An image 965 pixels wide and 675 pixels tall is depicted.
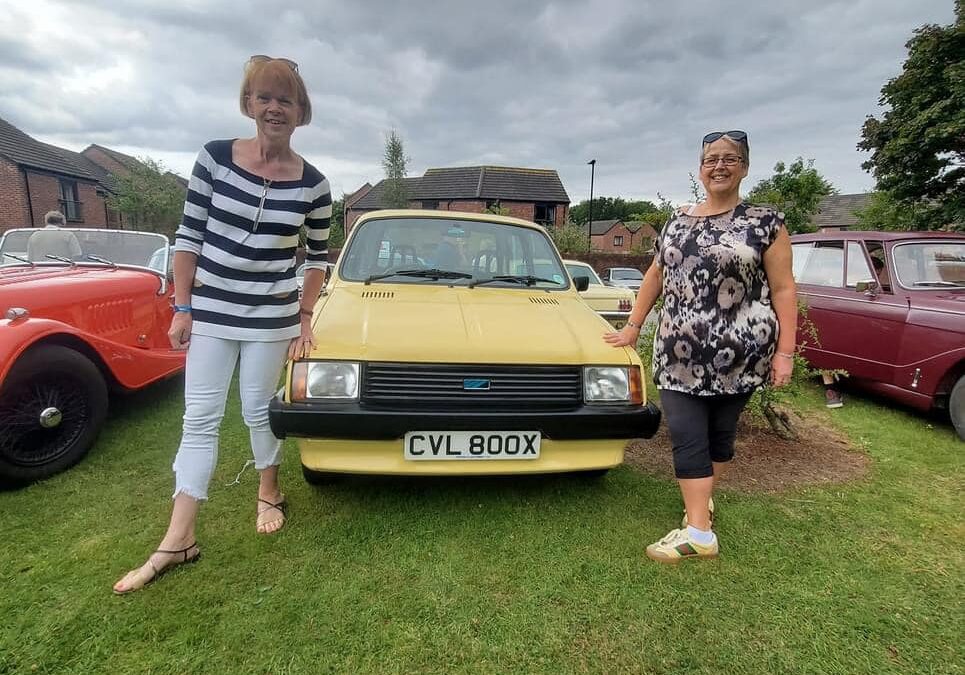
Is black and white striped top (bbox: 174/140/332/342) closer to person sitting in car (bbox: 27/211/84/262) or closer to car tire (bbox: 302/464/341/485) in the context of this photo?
car tire (bbox: 302/464/341/485)

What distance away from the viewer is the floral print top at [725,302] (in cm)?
206

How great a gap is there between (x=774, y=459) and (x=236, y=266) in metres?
3.63

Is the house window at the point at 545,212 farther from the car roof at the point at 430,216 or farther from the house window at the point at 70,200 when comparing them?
the car roof at the point at 430,216

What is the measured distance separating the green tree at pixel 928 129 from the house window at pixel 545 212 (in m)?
23.7

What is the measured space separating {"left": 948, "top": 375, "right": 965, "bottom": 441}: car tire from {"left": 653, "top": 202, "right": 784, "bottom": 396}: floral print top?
3014 millimetres

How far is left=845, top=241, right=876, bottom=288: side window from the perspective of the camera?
478 cm

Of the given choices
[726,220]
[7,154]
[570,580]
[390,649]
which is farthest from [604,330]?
[7,154]

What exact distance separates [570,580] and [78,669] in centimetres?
180

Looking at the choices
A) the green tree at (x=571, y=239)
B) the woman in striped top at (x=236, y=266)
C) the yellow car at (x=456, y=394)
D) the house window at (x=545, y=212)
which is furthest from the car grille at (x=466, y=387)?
the house window at (x=545, y=212)

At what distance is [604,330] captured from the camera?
9.02 feet

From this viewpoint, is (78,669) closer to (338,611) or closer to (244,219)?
(338,611)

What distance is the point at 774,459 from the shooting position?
352 cm

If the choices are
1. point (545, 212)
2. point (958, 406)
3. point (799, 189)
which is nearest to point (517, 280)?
point (958, 406)

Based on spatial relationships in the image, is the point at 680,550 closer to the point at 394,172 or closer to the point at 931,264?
the point at 931,264
